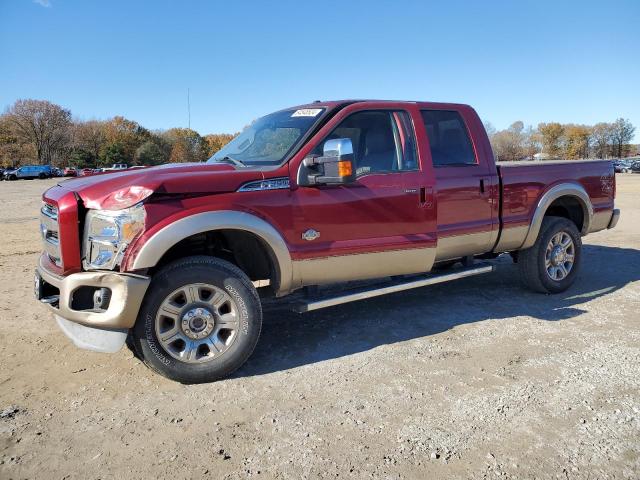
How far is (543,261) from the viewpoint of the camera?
5512mm

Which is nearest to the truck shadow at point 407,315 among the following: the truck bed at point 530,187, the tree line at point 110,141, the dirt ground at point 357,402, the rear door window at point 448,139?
the dirt ground at point 357,402

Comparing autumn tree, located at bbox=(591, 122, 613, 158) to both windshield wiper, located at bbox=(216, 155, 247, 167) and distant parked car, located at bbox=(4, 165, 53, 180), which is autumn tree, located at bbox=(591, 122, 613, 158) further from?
windshield wiper, located at bbox=(216, 155, 247, 167)

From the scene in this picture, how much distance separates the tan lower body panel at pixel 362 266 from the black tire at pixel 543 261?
1.65m

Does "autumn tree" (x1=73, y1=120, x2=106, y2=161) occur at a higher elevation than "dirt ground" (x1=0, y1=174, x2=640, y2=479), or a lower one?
higher

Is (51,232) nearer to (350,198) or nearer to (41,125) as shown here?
(350,198)

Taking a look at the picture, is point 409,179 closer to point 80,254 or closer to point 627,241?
point 80,254

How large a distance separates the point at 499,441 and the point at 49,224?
337cm

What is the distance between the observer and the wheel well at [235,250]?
3771 millimetres

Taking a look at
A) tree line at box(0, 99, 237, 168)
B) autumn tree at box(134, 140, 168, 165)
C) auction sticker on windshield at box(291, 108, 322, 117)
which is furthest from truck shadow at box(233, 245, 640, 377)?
autumn tree at box(134, 140, 168, 165)

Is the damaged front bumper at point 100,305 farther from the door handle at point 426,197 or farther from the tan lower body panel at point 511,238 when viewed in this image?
the tan lower body panel at point 511,238

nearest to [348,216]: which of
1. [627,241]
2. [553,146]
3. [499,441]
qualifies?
[499,441]

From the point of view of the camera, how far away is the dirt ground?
8.42 ft

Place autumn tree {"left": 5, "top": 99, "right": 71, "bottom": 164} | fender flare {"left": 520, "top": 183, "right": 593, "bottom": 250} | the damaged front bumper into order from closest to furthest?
1. the damaged front bumper
2. fender flare {"left": 520, "top": 183, "right": 593, "bottom": 250}
3. autumn tree {"left": 5, "top": 99, "right": 71, "bottom": 164}

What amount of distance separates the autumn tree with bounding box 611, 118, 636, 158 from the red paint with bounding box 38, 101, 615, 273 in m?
120
